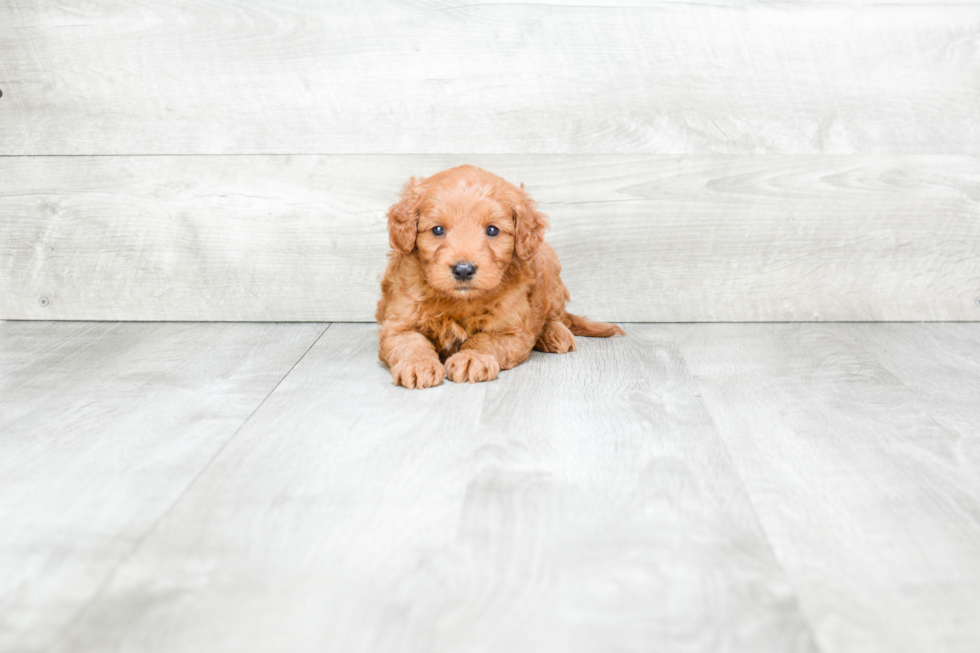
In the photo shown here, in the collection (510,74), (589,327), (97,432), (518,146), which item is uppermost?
(510,74)

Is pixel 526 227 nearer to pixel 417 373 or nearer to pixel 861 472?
pixel 417 373

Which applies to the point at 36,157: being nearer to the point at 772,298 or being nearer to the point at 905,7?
the point at 772,298

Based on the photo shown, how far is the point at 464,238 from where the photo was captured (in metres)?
2.08

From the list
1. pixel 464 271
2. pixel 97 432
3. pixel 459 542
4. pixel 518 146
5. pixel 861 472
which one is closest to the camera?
pixel 459 542

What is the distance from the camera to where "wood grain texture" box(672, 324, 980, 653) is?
1.12 m

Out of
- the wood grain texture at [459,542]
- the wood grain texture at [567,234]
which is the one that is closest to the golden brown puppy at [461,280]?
the wood grain texture at [459,542]

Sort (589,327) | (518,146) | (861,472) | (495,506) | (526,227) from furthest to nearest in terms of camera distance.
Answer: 1. (518,146)
2. (589,327)
3. (526,227)
4. (861,472)
5. (495,506)

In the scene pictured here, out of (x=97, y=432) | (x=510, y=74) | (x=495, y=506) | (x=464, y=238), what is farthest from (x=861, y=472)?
(x=510, y=74)

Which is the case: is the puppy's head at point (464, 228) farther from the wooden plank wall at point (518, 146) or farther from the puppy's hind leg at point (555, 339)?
the wooden plank wall at point (518, 146)

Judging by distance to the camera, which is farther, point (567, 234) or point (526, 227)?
point (567, 234)

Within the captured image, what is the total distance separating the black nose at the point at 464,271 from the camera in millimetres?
2038

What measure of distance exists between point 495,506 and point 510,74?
1765mm

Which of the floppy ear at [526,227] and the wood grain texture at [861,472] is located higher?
the floppy ear at [526,227]

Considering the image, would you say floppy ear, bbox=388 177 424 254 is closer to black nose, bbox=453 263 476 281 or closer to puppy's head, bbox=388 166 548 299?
puppy's head, bbox=388 166 548 299
